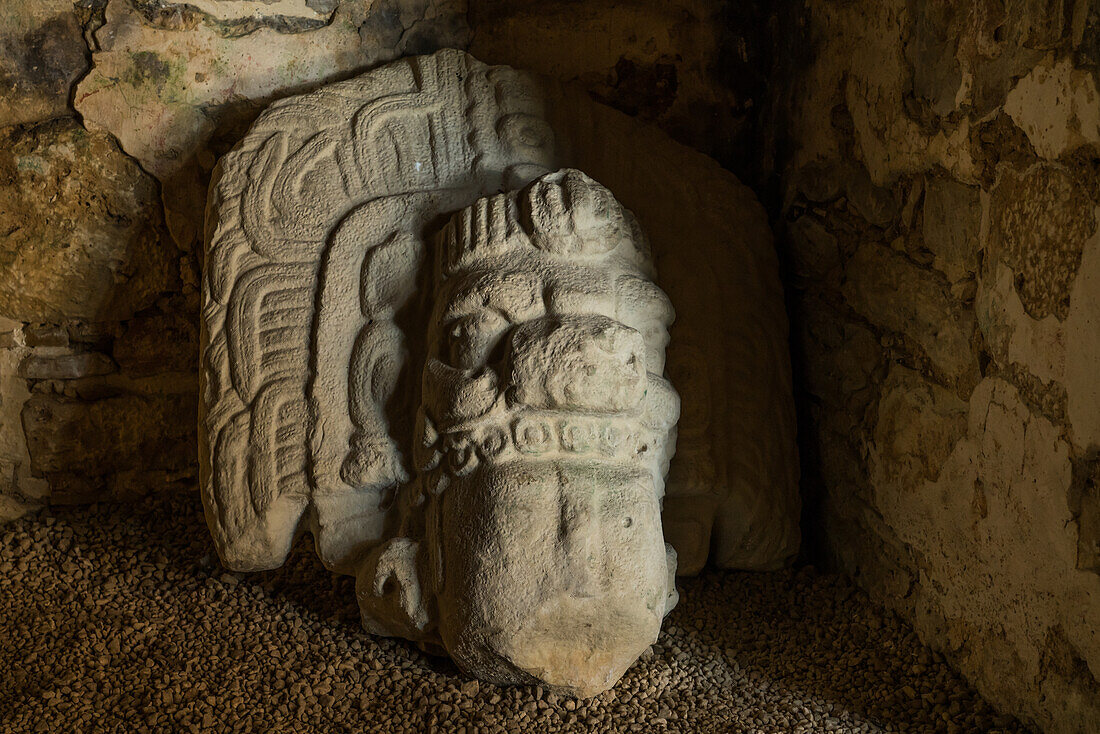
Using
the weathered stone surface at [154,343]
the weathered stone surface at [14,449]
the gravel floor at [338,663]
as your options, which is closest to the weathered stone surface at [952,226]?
the gravel floor at [338,663]

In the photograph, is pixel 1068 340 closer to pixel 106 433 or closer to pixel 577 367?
pixel 577 367

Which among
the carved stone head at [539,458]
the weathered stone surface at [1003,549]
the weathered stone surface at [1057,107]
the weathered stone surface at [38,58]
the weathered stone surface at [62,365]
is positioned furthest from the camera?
the weathered stone surface at [62,365]

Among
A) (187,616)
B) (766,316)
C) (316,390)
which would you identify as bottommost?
(187,616)

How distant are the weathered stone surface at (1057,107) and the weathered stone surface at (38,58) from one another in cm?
210

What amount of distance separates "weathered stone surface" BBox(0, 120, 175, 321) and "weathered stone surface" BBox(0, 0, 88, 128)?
0.05 metres

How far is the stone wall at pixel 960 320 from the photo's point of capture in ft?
5.34

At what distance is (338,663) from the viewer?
214cm

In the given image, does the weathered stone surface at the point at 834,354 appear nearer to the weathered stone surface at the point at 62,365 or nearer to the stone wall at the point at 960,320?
the stone wall at the point at 960,320

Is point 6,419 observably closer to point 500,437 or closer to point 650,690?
point 500,437

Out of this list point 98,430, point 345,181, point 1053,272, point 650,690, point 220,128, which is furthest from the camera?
A: point 98,430

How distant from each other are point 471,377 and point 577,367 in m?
0.20

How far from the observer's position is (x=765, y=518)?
2.31m

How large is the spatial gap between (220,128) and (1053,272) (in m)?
1.93

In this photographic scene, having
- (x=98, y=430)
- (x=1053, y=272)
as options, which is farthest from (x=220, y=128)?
(x=1053, y=272)
